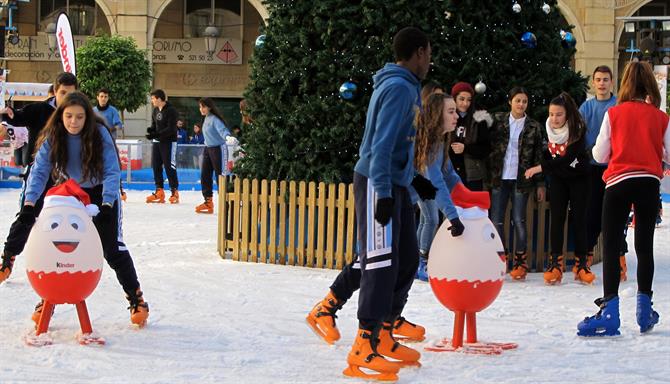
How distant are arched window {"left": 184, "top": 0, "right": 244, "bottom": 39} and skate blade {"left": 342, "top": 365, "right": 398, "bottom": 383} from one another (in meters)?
29.6

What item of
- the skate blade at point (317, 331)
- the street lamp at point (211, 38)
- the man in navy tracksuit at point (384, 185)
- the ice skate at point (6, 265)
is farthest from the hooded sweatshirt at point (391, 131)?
the street lamp at point (211, 38)

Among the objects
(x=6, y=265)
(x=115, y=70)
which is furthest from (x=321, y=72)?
(x=115, y=70)

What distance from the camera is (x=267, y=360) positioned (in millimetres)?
A: 5773

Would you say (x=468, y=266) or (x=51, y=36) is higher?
(x=51, y=36)

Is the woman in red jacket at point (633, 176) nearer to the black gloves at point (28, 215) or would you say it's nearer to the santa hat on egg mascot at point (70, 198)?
the santa hat on egg mascot at point (70, 198)

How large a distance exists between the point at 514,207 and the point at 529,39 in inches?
60.2

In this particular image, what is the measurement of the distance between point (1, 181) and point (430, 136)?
51.5 feet

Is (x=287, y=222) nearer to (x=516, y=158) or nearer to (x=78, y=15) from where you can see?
(x=516, y=158)

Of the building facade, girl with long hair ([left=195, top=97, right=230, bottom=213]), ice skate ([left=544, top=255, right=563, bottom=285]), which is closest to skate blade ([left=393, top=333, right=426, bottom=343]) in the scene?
ice skate ([left=544, top=255, right=563, bottom=285])

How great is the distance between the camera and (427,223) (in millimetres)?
8430

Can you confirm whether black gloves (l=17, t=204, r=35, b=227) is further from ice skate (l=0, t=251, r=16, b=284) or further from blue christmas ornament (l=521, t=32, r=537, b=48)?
blue christmas ornament (l=521, t=32, r=537, b=48)

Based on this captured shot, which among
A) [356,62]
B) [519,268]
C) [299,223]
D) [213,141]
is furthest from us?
[213,141]

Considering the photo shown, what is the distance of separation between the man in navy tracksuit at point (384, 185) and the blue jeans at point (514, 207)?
11.7ft

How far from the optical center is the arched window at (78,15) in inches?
1347
